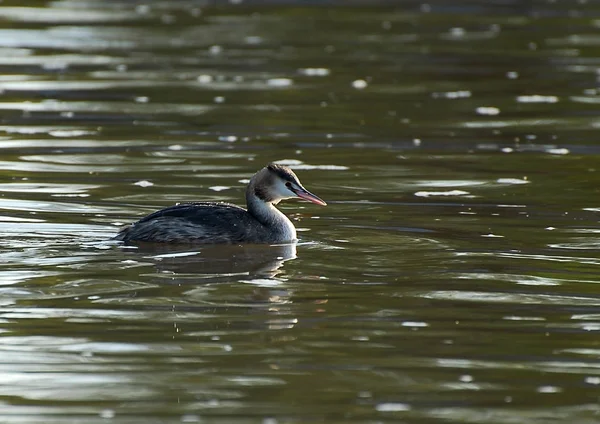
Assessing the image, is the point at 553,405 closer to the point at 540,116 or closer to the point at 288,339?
the point at 288,339

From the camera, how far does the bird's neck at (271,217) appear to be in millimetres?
12273

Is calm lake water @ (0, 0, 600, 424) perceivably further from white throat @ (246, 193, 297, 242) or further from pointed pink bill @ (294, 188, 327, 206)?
pointed pink bill @ (294, 188, 327, 206)

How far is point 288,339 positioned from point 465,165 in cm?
729

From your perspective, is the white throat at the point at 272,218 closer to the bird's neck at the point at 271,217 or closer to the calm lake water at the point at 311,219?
the bird's neck at the point at 271,217

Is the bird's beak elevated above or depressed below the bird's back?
above

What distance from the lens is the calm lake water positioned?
8.18 meters

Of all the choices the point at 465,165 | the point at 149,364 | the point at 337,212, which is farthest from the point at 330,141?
A: the point at 149,364

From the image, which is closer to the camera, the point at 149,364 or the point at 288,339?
the point at 149,364

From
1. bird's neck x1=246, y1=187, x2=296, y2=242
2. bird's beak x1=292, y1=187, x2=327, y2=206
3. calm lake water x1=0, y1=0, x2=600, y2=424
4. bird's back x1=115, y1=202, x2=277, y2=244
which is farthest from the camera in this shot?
bird's beak x1=292, y1=187, x2=327, y2=206

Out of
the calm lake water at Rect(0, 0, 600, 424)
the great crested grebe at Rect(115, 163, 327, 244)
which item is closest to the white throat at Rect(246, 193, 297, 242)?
the great crested grebe at Rect(115, 163, 327, 244)

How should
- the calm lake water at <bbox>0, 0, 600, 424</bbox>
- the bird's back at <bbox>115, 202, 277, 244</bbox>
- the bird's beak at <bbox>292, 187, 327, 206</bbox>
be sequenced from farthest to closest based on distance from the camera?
1. the bird's beak at <bbox>292, 187, 327, 206</bbox>
2. the bird's back at <bbox>115, 202, 277, 244</bbox>
3. the calm lake water at <bbox>0, 0, 600, 424</bbox>

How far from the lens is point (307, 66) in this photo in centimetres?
2255

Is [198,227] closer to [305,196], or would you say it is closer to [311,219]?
[305,196]

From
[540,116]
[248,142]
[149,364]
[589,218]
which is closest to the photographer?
[149,364]
